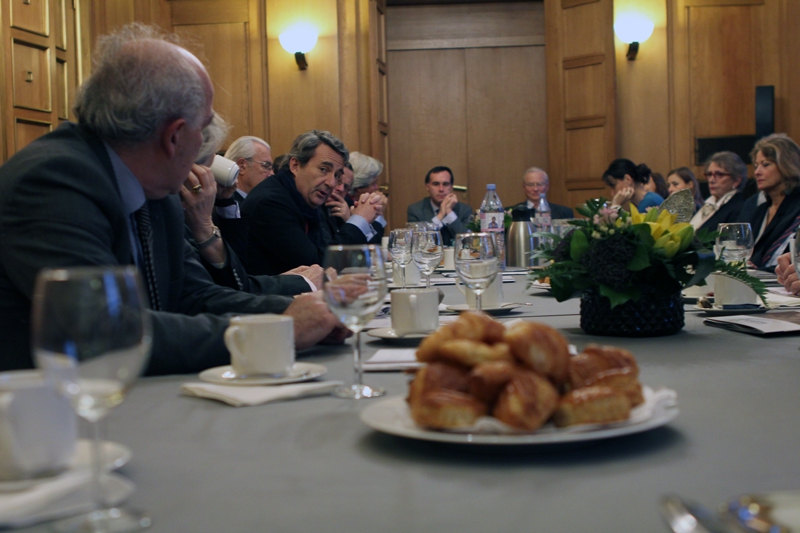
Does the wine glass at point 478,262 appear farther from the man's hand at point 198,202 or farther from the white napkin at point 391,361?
the man's hand at point 198,202

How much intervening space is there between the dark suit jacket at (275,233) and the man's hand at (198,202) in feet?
3.34

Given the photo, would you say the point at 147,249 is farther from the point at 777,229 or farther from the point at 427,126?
the point at 427,126

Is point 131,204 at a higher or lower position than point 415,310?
higher

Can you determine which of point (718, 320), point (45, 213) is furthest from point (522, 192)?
point (45, 213)

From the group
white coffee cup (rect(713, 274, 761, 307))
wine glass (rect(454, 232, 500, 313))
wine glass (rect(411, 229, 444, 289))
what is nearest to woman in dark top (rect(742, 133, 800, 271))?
white coffee cup (rect(713, 274, 761, 307))

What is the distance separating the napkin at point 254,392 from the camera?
40.0 inches

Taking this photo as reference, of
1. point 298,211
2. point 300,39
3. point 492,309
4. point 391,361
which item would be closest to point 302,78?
point 300,39

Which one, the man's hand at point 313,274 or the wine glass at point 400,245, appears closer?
the wine glass at point 400,245

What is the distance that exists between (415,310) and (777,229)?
3.53 m

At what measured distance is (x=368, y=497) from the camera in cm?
68

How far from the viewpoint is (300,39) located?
6.69m

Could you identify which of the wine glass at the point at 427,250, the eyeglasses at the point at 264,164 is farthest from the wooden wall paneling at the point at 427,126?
the wine glass at the point at 427,250

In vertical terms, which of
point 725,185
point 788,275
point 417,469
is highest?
point 725,185

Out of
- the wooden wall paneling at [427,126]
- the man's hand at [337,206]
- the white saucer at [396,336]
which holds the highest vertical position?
the wooden wall paneling at [427,126]
